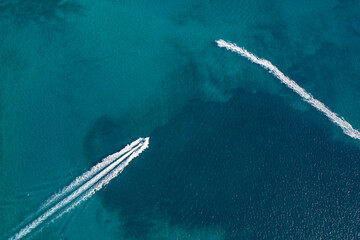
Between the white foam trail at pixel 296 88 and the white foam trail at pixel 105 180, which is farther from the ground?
the white foam trail at pixel 296 88

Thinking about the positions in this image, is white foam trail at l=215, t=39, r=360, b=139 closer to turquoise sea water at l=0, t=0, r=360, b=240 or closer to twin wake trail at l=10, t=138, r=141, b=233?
turquoise sea water at l=0, t=0, r=360, b=240

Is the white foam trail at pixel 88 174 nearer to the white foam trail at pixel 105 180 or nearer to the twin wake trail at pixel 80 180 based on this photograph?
the twin wake trail at pixel 80 180

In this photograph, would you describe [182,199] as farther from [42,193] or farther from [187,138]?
[42,193]

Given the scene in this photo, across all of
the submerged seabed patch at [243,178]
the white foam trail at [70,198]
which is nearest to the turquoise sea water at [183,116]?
the submerged seabed patch at [243,178]

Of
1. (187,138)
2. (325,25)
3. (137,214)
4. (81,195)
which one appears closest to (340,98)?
(325,25)

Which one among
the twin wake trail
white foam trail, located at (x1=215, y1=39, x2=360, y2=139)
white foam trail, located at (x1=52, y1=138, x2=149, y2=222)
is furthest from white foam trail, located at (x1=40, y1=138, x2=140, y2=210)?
white foam trail, located at (x1=215, y1=39, x2=360, y2=139)

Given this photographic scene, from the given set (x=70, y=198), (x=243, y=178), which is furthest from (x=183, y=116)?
(x=70, y=198)
